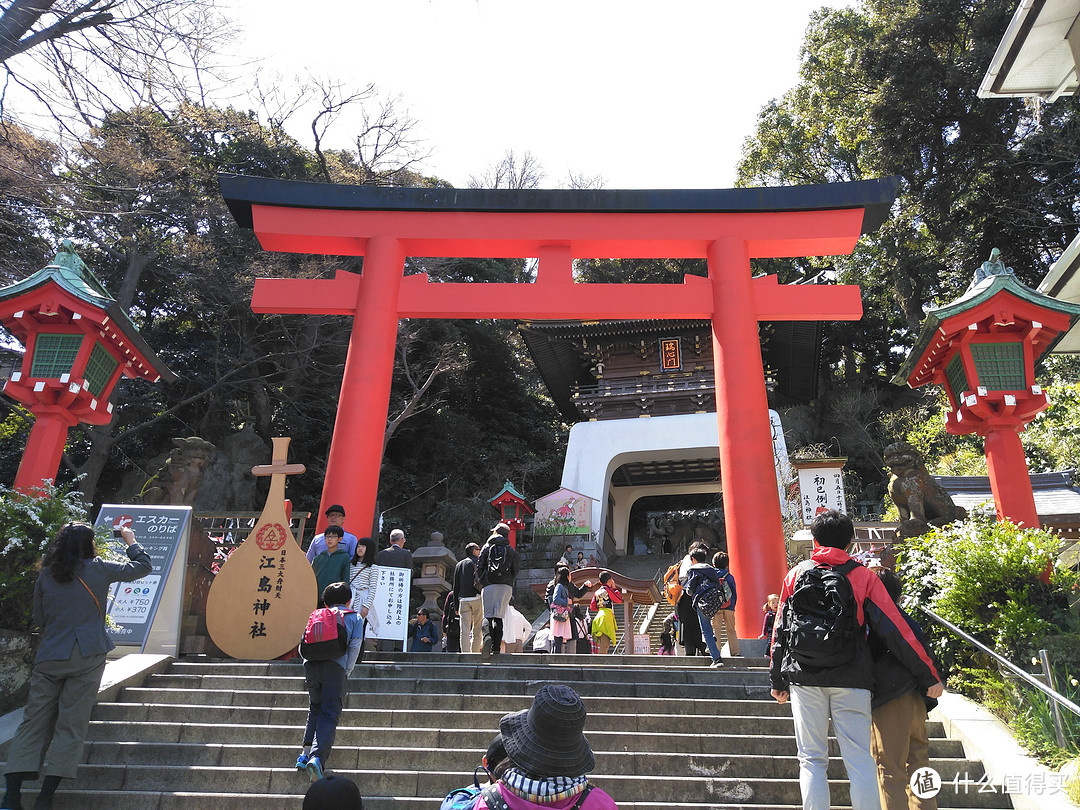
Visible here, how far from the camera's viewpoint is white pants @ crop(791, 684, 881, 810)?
324cm

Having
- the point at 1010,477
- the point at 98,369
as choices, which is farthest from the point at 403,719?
the point at 1010,477

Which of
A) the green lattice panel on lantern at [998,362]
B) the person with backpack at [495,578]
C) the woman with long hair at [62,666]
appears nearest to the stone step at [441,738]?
the woman with long hair at [62,666]

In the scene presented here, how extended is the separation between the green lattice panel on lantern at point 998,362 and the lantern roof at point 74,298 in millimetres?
9141

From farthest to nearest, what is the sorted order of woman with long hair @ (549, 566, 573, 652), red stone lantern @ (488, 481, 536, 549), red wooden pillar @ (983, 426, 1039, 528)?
red stone lantern @ (488, 481, 536, 549) < woman with long hair @ (549, 566, 573, 652) < red wooden pillar @ (983, 426, 1039, 528)

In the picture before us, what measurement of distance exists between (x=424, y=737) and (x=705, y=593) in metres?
2.70

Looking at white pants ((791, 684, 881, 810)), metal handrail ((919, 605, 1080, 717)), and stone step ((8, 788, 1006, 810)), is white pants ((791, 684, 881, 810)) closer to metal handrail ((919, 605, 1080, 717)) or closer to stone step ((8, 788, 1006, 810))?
stone step ((8, 788, 1006, 810))

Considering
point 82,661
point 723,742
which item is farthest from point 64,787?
point 723,742

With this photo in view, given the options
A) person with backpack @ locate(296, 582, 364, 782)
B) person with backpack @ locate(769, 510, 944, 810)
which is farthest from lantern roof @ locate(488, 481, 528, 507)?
person with backpack @ locate(769, 510, 944, 810)

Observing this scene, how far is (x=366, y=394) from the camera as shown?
8.27m

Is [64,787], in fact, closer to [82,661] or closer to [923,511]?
[82,661]

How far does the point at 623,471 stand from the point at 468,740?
19.1m

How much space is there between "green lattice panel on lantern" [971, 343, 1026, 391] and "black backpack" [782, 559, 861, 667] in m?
5.39

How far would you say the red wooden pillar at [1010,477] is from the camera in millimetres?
7258

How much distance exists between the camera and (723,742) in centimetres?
459
